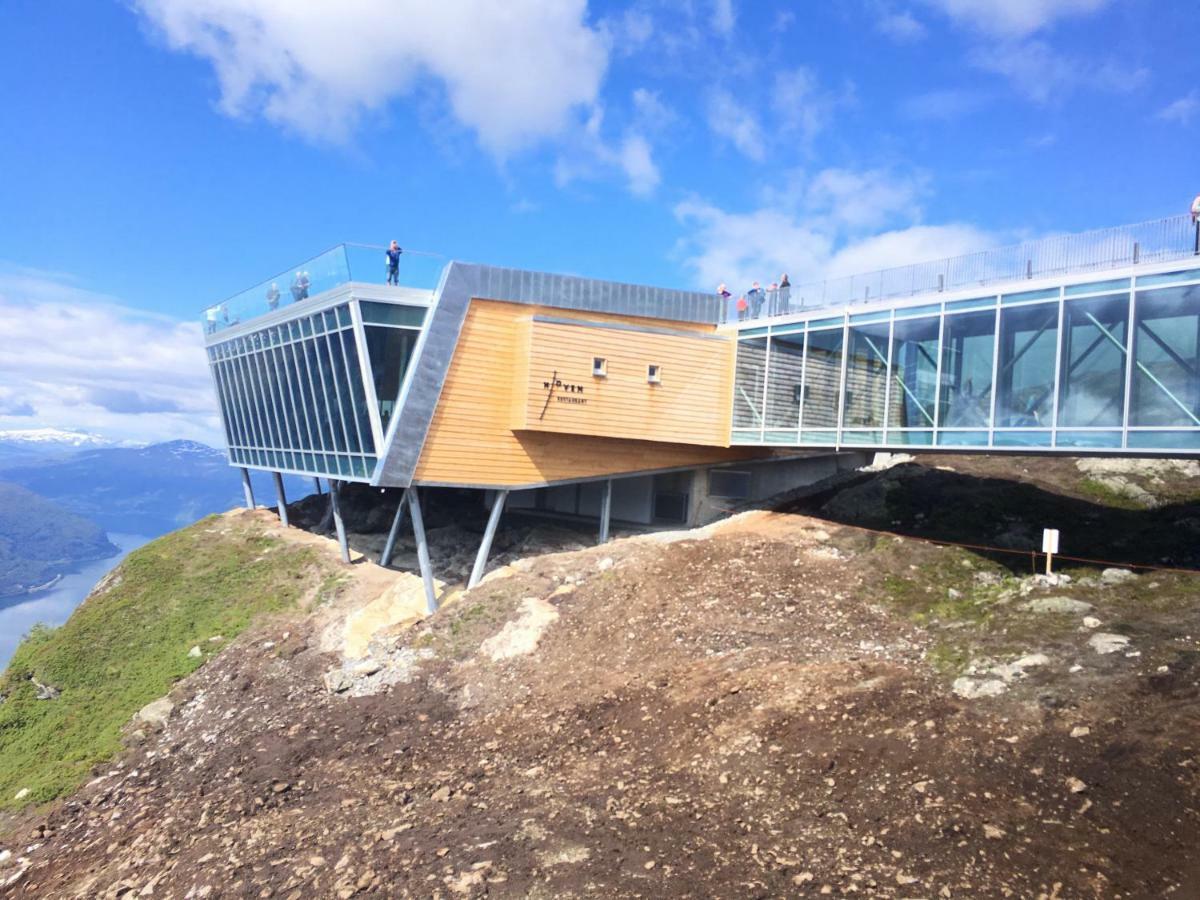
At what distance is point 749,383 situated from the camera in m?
25.5

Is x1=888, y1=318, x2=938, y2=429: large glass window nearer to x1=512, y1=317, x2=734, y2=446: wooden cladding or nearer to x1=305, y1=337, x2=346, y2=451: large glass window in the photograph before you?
x1=512, y1=317, x2=734, y2=446: wooden cladding

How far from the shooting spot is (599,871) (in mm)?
9305

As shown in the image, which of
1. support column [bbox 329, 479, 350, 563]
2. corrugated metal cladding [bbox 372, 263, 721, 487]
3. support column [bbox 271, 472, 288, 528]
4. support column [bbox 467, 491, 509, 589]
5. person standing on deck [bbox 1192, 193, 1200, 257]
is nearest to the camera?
person standing on deck [bbox 1192, 193, 1200, 257]

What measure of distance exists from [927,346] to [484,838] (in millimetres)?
16317

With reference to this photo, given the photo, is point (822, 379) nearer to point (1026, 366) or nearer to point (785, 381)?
point (785, 381)

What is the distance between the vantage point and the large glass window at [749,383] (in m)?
25.2

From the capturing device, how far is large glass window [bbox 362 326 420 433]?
77.0 ft

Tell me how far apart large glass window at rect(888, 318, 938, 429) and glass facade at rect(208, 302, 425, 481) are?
14253 mm

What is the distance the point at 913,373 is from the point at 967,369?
1539 mm

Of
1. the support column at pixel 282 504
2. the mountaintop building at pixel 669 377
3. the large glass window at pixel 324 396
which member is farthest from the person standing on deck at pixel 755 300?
the support column at pixel 282 504

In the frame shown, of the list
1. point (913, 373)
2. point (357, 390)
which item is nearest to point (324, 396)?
point (357, 390)

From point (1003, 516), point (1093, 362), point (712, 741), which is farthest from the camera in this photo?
point (1003, 516)

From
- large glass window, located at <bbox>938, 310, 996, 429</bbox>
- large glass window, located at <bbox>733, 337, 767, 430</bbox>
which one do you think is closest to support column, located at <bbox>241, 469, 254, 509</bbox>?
large glass window, located at <bbox>733, 337, 767, 430</bbox>

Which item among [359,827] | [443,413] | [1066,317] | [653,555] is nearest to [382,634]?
[443,413]
